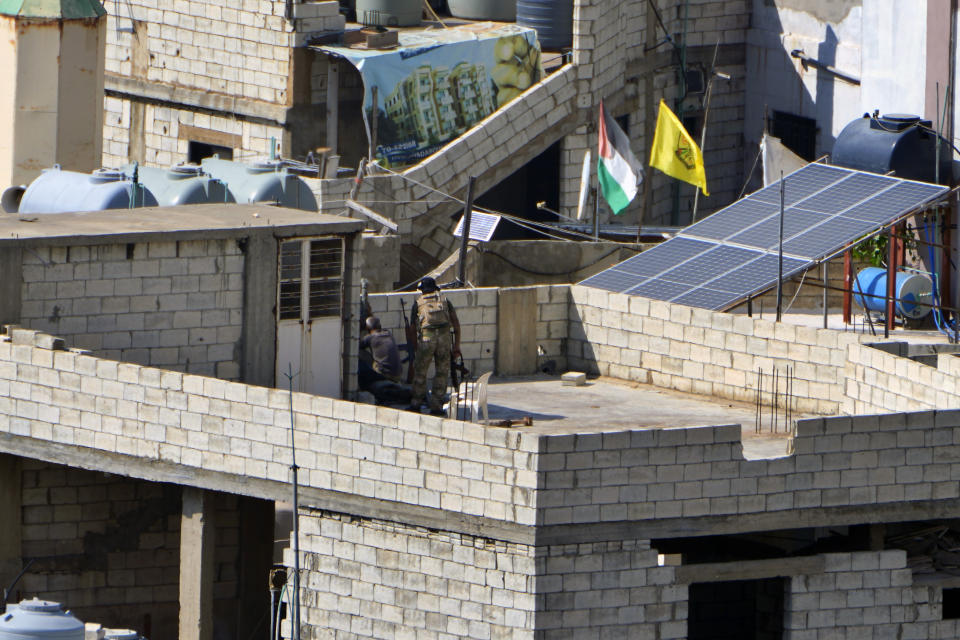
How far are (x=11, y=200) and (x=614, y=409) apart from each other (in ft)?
30.4

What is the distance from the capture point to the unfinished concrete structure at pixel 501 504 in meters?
29.2

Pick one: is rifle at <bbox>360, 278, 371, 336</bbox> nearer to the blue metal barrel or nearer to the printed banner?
the blue metal barrel

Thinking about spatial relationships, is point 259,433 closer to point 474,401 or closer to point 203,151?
point 474,401

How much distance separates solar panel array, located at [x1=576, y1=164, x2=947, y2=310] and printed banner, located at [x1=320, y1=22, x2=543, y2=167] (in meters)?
6.98

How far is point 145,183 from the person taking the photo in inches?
1506

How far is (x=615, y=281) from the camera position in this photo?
37.1m

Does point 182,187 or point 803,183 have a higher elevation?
point 803,183

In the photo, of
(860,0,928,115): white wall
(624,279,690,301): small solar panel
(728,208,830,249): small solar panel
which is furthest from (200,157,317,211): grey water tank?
(860,0,928,115): white wall

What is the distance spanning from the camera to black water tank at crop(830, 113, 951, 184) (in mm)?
40125

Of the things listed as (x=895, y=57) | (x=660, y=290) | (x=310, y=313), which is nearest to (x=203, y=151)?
(x=895, y=57)

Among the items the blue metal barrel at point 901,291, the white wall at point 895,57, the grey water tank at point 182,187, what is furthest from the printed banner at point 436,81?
the blue metal barrel at point 901,291

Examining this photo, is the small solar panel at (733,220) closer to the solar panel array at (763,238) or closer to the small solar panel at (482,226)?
the solar panel array at (763,238)

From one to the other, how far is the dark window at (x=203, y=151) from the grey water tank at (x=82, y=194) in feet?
28.5

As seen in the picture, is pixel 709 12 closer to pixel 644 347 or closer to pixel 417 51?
pixel 417 51
